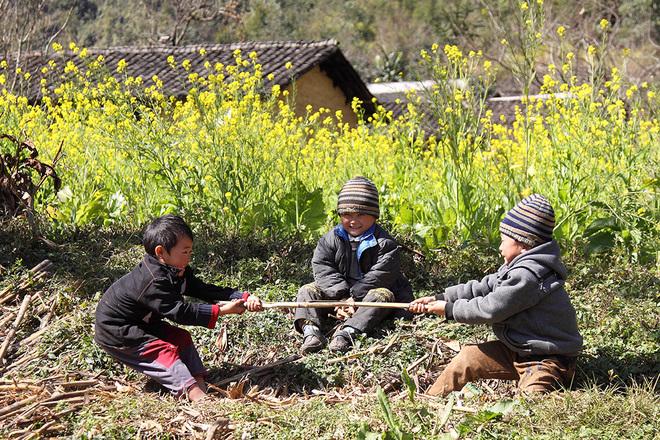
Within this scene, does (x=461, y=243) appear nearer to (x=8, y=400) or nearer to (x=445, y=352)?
(x=445, y=352)

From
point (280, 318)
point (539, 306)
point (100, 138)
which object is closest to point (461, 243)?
point (280, 318)

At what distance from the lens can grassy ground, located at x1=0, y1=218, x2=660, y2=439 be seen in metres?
3.44

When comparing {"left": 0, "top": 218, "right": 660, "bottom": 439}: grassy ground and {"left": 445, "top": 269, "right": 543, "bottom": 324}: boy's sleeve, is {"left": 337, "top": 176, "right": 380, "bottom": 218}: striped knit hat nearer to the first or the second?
{"left": 0, "top": 218, "right": 660, "bottom": 439}: grassy ground

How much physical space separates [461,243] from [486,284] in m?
1.86

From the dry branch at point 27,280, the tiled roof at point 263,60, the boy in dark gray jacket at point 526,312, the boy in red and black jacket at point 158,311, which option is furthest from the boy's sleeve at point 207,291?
the tiled roof at point 263,60

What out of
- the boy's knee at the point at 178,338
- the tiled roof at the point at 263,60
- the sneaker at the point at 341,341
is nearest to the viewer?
the boy's knee at the point at 178,338

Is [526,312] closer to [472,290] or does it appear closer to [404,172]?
[472,290]

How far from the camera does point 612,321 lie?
484cm

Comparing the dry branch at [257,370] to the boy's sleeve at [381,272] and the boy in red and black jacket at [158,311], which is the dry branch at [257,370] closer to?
the boy in red and black jacket at [158,311]

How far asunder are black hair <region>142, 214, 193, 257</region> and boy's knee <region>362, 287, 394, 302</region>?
3.83 ft

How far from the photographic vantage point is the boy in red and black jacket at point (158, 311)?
13.6ft

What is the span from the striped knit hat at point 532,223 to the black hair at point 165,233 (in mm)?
1600

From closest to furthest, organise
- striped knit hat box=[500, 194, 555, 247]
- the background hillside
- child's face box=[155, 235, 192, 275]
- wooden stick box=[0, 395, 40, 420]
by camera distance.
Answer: wooden stick box=[0, 395, 40, 420], striped knit hat box=[500, 194, 555, 247], child's face box=[155, 235, 192, 275], the background hillside

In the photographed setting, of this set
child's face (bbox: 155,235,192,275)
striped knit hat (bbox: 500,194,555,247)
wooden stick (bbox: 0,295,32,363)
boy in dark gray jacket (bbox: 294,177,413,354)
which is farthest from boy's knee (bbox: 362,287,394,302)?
wooden stick (bbox: 0,295,32,363)
